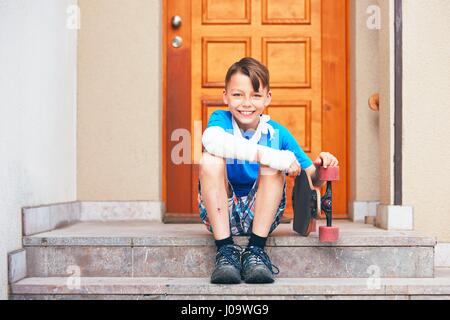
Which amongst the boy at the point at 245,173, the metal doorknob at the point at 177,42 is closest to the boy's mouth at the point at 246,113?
the boy at the point at 245,173

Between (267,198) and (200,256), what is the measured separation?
1.44ft

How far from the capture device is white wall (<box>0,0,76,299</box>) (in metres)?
2.58

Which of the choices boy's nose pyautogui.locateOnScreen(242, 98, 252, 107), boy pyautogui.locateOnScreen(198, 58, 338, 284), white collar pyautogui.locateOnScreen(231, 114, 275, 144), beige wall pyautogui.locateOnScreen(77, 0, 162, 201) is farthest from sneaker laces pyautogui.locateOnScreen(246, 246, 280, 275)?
beige wall pyautogui.locateOnScreen(77, 0, 162, 201)

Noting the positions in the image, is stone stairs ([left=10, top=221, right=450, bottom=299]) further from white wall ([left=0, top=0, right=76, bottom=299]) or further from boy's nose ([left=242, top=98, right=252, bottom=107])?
boy's nose ([left=242, top=98, right=252, bottom=107])

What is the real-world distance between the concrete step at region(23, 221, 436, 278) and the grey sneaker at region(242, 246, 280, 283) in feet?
0.61

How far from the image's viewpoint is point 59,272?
270 centimetres

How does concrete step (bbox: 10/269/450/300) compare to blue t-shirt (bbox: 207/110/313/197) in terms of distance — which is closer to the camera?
concrete step (bbox: 10/269/450/300)

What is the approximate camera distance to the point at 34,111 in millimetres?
2922

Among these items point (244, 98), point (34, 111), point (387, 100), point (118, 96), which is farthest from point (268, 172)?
point (118, 96)

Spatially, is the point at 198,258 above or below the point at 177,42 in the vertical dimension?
below

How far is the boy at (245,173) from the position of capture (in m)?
2.43

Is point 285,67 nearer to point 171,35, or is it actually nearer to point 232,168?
point 171,35

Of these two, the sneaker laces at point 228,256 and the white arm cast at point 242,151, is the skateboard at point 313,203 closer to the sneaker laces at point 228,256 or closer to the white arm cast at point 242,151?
the white arm cast at point 242,151

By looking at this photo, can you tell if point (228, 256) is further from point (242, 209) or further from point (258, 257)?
point (242, 209)
